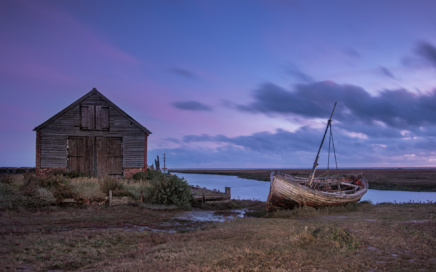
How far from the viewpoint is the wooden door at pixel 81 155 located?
26.9 m

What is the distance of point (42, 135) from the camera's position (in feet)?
86.7

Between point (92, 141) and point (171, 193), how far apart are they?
1070 cm

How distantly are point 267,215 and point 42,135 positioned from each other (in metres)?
18.9

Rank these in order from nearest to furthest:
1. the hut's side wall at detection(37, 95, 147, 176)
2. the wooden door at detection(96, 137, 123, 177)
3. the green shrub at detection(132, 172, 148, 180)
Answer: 1. the hut's side wall at detection(37, 95, 147, 176)
2. the green shrub at detection(132, 172, 148, 180)
3. the wooden door at detection(96, 137, 123, 177)

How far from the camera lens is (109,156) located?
1088 inches

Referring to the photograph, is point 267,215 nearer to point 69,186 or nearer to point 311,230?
point 311,230

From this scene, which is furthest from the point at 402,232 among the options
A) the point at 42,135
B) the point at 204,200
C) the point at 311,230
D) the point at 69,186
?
the point at 42,135

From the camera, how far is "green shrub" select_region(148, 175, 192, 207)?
19609mm

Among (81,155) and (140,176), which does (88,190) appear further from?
(81,155)

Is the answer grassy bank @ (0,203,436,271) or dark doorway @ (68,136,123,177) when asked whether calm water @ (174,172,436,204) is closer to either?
dark doorway @ (68,136,123,177)

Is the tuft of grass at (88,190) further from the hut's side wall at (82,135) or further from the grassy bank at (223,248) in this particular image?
the hut's side wall at (82,135)

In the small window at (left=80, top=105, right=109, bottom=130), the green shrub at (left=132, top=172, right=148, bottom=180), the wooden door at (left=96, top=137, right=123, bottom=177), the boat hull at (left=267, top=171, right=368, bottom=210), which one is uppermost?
the small window at (left=80, top=105, right=109, bottom=130)

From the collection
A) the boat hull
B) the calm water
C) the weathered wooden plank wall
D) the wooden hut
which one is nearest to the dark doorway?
the wooden hut

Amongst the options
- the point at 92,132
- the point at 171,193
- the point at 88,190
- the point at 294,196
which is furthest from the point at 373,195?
the point at 88,190
